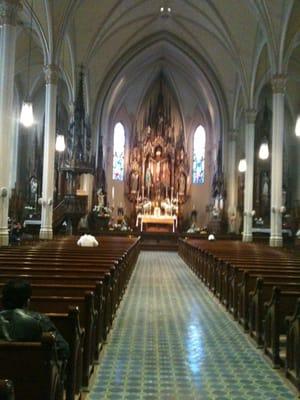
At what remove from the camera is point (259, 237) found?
32.8m

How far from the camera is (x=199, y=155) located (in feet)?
152

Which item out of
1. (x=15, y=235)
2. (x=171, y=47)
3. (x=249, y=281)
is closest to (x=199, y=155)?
(x=171, y=47)

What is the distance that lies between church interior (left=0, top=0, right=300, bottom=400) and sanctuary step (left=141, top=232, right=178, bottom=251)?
143mm

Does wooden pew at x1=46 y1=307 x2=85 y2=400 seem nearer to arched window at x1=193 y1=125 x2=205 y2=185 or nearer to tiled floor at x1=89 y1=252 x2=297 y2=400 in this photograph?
tiled floor at x1=89 y1=252 x2=297 y2=400

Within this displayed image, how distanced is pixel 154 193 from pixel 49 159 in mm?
22081

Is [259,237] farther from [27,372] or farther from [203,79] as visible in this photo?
[27,372]

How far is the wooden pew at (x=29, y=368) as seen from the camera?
3369 millimetres

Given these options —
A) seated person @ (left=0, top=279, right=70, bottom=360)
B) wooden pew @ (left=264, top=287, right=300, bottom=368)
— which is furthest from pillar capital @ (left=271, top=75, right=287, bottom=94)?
seated person @ (left=0, top=279, right=70, bottom=360)

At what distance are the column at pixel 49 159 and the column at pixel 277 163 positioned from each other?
35.0 feet

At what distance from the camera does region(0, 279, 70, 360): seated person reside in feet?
12.0

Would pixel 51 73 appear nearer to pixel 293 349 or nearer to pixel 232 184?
pixel 232 184

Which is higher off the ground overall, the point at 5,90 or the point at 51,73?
the point at 51,73

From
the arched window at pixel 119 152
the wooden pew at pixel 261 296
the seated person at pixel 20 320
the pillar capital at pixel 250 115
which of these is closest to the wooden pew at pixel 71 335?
the seated person at pixel 20 320

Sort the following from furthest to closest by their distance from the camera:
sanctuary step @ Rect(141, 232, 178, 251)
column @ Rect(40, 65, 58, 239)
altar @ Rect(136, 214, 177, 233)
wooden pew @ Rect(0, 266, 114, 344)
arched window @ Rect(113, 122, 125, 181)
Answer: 1. arched window @ Rect(113, 122, 125, 181)
2. altar @ Rect(136, 214, 177, 233)
3. sanctuary step @ Rect(141, 232, 178, 251)
4. column @ Rect(40, 65, 58, 239)
5. wooden pew @ Rect(0, 266, 114, 344)
